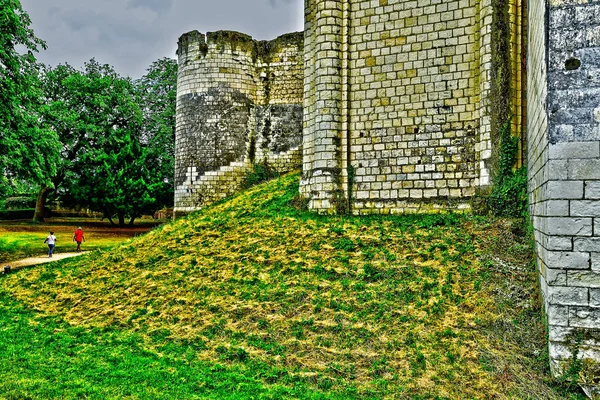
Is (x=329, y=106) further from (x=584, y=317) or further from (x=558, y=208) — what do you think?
(x=584, y=317)

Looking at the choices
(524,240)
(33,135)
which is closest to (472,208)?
(524,240)

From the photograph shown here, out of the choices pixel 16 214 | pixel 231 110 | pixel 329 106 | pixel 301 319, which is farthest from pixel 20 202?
pixel 301 319

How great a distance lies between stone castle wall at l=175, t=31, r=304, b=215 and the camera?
66.0ft

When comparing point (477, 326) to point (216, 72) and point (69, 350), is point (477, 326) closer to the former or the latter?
point (69, 350)

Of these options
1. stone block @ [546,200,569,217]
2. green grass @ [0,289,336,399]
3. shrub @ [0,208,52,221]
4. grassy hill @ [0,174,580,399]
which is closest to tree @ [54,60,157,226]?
shrub @ [0,208,52,221]

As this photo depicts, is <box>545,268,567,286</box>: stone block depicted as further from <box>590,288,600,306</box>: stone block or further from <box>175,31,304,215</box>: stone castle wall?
<box>175,31,304,215</box>: stone castle wall

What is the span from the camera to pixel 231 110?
20172 millimetres

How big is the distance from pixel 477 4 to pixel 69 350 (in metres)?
9.77

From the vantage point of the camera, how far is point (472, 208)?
33.7 feet

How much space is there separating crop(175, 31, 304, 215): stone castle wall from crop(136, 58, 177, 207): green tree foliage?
9.08 metres

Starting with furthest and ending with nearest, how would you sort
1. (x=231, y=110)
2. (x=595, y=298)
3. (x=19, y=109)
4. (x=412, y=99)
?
(x=231, y=110) < (x=19, y=109) < (x=412, y=99) < (x=595, y=298)

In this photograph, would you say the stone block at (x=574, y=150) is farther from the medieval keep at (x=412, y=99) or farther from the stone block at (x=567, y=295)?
the medieval keep at (x=412, y=99)

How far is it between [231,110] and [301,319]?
46.0ft

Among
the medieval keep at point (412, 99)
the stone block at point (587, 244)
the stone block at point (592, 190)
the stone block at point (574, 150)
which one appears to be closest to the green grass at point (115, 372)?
the stone block at point (587, 244)
